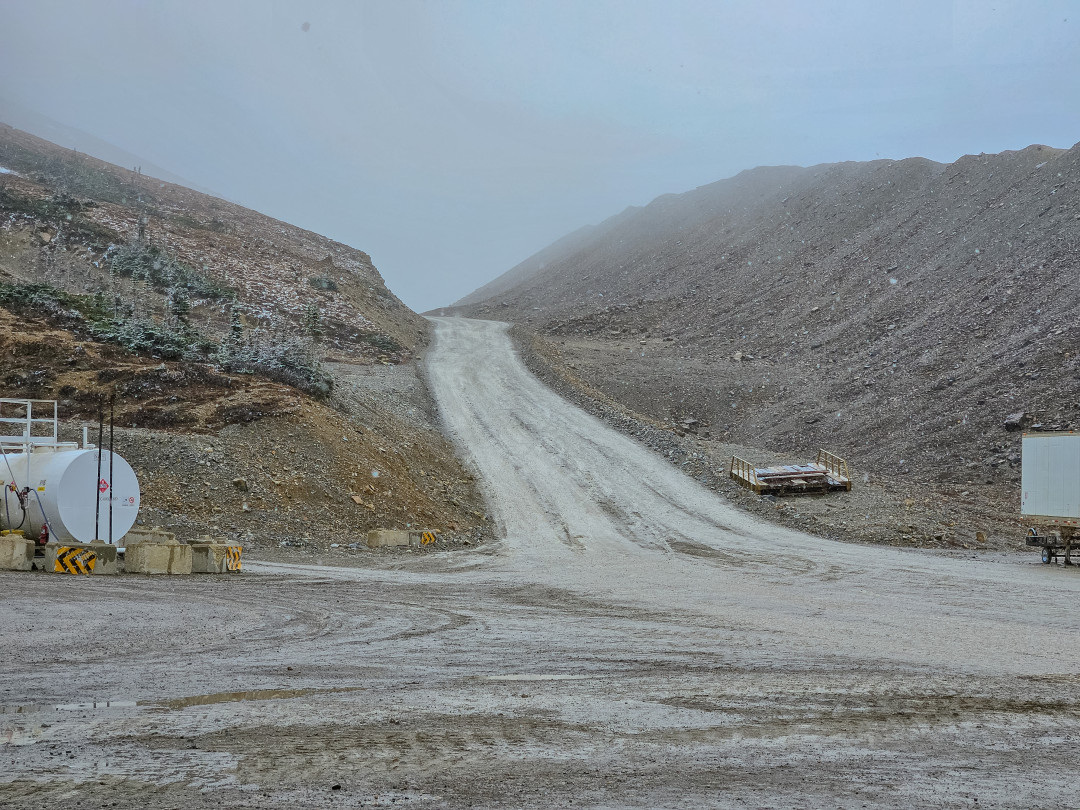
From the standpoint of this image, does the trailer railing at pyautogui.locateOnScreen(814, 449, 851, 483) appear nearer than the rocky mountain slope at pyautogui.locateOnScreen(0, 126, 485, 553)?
No

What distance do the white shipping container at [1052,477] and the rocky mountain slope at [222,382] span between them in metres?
14.4

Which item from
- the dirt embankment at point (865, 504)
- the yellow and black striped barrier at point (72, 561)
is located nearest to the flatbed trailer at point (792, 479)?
the dirt embankment at point (865, 504)

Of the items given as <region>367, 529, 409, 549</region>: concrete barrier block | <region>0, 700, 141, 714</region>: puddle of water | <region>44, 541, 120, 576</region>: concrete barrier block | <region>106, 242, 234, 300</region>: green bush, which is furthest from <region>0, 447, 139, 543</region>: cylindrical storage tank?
<region>106, 242, 234, 300</region>: green bush

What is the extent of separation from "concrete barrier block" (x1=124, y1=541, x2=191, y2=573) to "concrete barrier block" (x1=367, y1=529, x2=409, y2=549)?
5.31m

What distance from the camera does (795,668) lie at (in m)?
7.87

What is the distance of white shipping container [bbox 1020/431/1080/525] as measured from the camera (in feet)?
65.6

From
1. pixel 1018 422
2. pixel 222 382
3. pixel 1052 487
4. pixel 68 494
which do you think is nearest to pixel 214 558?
pixel 68 494

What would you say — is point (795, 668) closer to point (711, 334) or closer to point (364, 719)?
point (364, 719)

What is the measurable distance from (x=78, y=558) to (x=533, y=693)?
1156 cm

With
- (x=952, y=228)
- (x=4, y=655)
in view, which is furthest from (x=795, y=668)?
(x=952, y=228)

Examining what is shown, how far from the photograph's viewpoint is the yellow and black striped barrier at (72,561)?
48.9 feet

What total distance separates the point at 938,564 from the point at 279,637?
15.7 metres

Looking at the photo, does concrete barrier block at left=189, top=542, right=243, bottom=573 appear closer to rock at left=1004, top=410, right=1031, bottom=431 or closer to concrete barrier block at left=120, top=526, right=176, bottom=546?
concrete barrier block at left=120, top=526, right=176, bottom=546

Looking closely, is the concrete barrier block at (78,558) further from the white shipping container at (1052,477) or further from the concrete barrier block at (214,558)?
the white shipping container at (1052,477)
